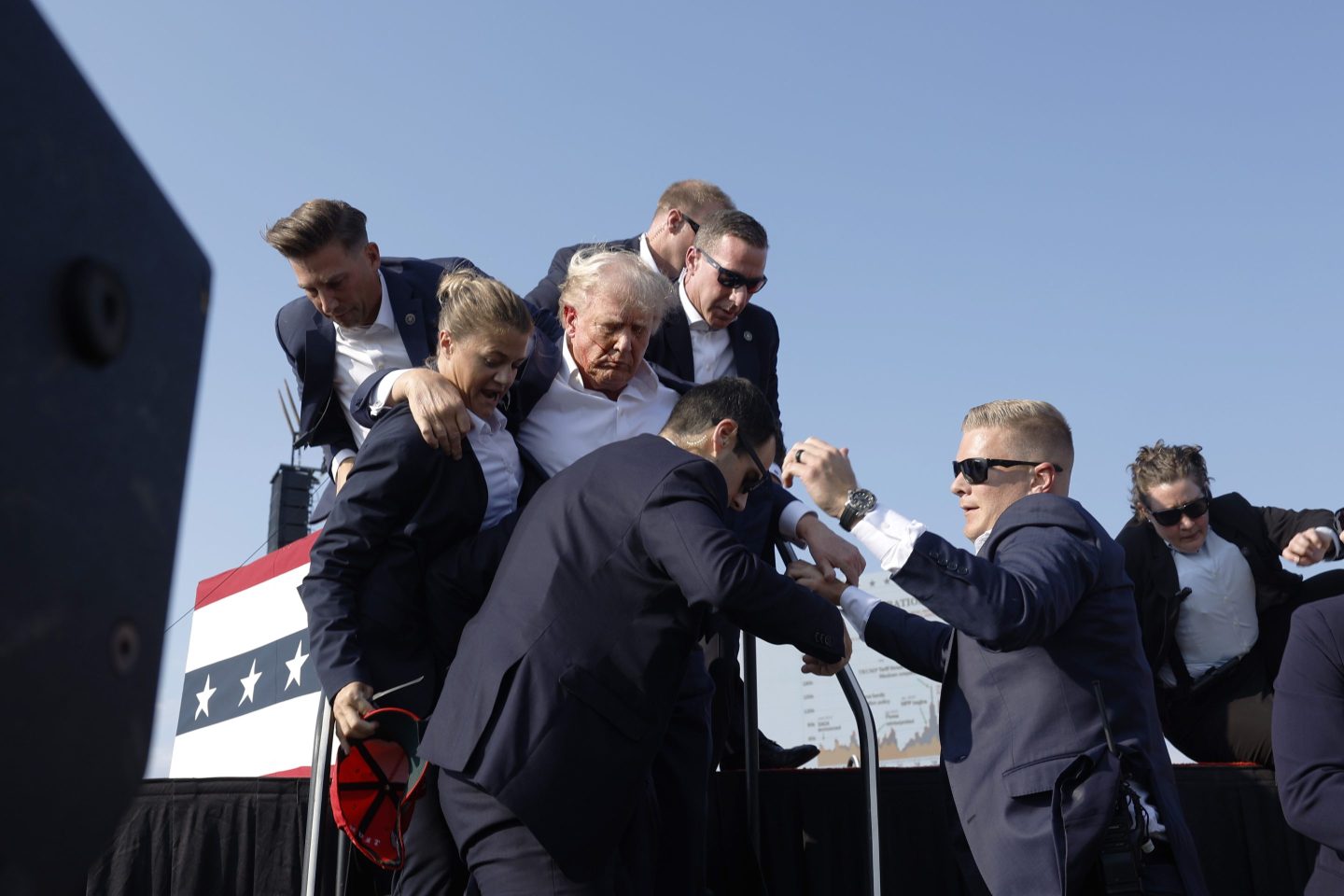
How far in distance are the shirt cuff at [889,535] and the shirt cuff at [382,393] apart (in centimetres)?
121

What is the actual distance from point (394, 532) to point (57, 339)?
2301mm

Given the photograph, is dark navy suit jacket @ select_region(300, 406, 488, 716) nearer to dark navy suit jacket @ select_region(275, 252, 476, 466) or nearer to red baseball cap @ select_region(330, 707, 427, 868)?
red baseball cap @ select_region(330, 707, 427, 868)

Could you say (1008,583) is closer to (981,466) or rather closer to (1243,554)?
(981,466)

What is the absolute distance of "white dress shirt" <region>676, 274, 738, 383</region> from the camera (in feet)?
13.1

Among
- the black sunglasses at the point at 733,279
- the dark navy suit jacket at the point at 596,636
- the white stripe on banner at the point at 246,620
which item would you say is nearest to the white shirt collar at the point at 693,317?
the black sunglasses at the point at 733,279

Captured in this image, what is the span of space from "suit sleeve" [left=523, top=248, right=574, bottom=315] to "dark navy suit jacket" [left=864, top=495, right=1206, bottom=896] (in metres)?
1.51

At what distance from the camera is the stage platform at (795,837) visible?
345 centimetres

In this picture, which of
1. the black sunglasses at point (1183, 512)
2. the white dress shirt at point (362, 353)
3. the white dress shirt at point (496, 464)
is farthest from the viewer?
the black sunglasses at point (1183, 512)

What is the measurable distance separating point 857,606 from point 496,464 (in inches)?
44.3

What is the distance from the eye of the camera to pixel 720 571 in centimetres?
228

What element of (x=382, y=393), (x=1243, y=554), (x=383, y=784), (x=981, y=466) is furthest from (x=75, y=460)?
(x=1243, y=554)

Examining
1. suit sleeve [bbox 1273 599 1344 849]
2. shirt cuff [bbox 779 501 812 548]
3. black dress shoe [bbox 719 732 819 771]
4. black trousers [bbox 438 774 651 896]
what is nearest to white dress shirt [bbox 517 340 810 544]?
shirt cuff [bbox 779 501 812 548]

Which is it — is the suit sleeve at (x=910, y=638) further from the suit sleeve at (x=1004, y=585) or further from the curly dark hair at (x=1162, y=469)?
the curly dark hair at (x=1162, y=469)

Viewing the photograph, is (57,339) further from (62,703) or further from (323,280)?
(323,280)
